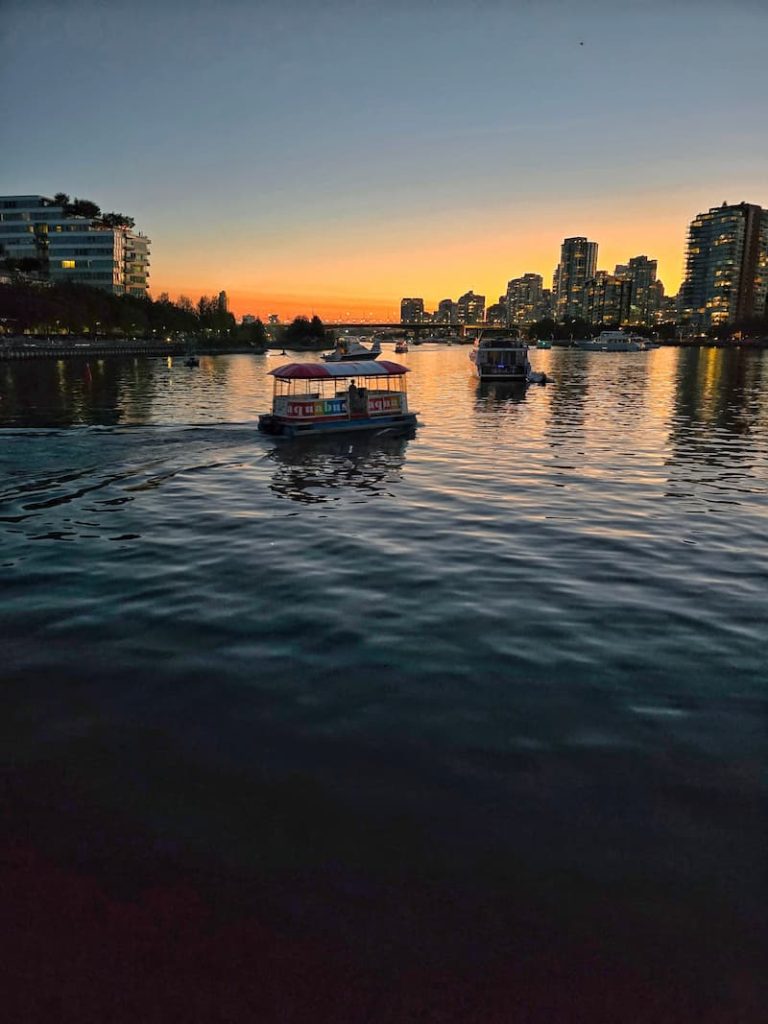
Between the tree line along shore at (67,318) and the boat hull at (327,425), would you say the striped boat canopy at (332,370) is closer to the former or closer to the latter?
the boat hull at (327,425)

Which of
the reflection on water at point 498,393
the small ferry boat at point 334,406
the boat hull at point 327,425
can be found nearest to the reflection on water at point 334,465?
the boat hull at point 327,425

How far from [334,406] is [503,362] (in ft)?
180

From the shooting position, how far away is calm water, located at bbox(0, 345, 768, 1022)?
242 inches

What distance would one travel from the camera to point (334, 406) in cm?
4016

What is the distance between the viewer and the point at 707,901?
22.2 ft

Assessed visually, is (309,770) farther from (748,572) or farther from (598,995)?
(748,572)

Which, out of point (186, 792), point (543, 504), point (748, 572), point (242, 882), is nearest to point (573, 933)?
point (242, 882)

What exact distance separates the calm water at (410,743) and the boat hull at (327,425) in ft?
51.3

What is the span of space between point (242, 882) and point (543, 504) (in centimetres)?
1956

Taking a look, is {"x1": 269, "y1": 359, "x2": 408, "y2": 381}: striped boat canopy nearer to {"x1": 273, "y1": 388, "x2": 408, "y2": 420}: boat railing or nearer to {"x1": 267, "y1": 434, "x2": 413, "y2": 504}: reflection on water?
{"x1": 273, "y1": 388, "x2": 408, "y2": 420}: boat railing

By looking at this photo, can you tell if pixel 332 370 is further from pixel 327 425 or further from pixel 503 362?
pixel 503 362

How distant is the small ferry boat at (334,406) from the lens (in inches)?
1518

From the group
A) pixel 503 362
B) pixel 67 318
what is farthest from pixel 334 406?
pixel 67 318

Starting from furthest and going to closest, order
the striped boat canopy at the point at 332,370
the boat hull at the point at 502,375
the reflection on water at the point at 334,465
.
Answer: the boat hull at the point at 502,375 < the striped boat canopy at the point at 332,370 < the reflection on water at the point at 334,465
